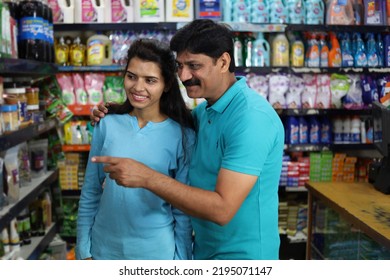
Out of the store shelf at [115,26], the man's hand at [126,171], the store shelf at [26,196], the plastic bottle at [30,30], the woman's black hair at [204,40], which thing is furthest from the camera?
the store shelf at [115,26]

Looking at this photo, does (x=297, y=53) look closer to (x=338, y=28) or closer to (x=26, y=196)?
(x=338, y=28)

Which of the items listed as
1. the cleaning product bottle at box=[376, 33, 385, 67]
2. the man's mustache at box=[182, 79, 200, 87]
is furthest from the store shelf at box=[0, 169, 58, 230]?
the cleaning product bottle at box=[376, 33, 385, 67]

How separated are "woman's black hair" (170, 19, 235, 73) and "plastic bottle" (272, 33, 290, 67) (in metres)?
2.59

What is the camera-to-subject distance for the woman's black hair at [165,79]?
1.68m

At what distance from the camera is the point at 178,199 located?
1.35 metres

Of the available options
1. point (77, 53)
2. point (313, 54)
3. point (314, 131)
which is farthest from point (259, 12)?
point (77, 53)

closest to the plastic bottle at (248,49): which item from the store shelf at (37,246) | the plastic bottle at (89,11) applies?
the plastic bottle at (89,11)

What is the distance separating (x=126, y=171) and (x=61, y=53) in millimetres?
2825

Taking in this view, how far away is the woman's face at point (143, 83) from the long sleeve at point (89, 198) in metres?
0.17

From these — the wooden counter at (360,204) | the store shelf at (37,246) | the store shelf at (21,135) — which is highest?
the store shelf at (21,135)

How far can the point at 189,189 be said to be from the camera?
53.5 inches

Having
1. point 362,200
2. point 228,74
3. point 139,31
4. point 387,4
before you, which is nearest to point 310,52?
point 387,4

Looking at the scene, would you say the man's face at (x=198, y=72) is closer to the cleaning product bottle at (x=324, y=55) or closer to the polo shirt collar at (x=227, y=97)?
the polo shirt collar at (x=227, y=97)

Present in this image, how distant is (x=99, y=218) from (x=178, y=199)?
458 mm
